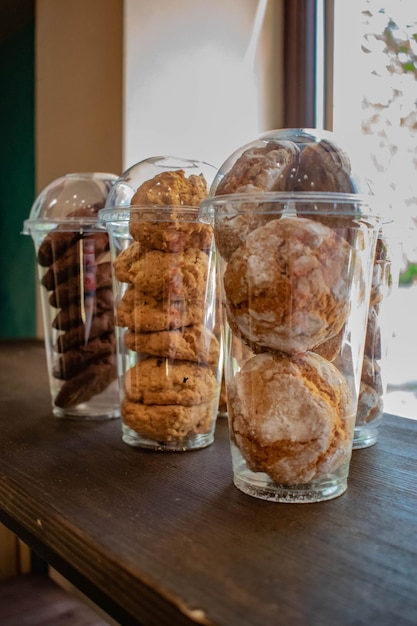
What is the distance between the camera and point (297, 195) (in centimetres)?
52

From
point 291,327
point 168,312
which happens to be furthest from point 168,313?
point 291,327

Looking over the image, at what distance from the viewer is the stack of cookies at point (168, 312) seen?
673mm

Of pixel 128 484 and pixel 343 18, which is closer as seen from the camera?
pixel 128 484

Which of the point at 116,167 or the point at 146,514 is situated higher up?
the point at 116,167

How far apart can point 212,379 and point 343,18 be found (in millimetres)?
1169

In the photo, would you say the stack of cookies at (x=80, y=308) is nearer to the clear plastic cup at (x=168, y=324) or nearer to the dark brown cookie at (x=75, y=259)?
the dark brown cookie at (x=75, y=259)

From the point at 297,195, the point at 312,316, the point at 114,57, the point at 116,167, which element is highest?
the point at 114,57

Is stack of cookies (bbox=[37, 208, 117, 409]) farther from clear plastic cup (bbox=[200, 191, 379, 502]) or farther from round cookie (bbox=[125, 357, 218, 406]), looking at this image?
clear plastic cup (bbox=[200, 191, 379, 502])

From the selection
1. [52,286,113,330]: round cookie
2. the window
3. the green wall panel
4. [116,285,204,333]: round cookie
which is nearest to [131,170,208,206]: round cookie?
[116,285,204,333]: round cookie

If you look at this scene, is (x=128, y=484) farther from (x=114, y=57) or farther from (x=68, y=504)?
(x=114, y=57)

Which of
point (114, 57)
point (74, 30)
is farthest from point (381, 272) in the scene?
point (74, 30)

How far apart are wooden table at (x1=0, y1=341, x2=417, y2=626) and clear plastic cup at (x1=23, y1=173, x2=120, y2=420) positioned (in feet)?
0.42

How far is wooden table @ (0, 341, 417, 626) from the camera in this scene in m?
0.36

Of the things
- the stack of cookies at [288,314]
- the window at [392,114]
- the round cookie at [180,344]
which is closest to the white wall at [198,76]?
the window at [392,114]
